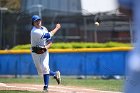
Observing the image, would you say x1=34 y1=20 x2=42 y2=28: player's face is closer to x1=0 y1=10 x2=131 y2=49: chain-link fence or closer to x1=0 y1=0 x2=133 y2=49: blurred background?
x1=0 y1=0 x2=133 y2=49: blurred background

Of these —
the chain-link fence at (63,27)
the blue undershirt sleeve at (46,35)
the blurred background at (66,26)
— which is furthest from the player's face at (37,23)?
the chain-link fence at (63,27)

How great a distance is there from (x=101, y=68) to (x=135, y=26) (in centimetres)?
1626

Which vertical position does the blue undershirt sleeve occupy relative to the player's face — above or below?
below

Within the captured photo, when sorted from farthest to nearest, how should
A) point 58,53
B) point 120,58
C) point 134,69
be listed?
point 58,53 → point 120,58 → point 134,69

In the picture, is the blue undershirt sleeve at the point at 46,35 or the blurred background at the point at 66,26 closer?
the blue undershirt sleeve at the point at 46,35

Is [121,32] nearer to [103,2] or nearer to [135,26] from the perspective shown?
[103,2]

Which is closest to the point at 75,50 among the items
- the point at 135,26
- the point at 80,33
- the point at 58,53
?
the point at 58,53

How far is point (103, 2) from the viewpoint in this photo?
35938 millimetres

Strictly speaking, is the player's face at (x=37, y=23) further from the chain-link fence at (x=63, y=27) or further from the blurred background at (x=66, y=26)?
the chain-link fence at (x=63, y=27)

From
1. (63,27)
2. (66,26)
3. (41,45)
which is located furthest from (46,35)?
(66,26)

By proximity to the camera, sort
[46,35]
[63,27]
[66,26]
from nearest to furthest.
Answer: [46,35] < [63,27] < [66,26]

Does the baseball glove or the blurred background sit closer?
the baseball glove

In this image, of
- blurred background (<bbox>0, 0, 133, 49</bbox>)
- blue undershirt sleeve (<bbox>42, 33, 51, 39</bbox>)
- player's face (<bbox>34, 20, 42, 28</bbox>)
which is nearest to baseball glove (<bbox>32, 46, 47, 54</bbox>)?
blue undershirt sleeve (<bbox>42, 33, 51, 39</bbox>)

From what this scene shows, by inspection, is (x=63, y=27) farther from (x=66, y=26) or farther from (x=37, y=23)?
(x=37, y=23)
